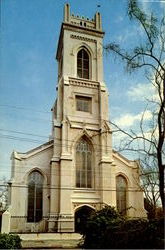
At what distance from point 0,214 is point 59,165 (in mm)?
4363

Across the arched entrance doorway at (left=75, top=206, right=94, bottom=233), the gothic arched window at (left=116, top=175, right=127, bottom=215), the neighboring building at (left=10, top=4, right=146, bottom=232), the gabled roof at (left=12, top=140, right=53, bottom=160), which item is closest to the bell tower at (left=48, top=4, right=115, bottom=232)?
the neighboring building at (left=10, top=4, right=146, bottom=232)

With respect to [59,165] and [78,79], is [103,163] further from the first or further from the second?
[78,79]

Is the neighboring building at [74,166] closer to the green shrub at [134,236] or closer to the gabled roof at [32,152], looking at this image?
the gabled roof at [32,152]

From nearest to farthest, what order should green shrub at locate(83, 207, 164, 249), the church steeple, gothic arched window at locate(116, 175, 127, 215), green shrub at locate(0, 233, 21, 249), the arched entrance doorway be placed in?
green shrub at locate(83, 207, 164, 249)
green shrub at locate(0, 233, 21, 249)
the arched entrance doorway
gothic arched window at locate(116, 175, 127, 215)
the church steeple

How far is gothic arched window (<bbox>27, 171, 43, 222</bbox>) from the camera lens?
18438mm

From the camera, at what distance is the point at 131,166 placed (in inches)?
839

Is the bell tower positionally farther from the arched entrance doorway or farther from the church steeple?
the arched entrance doorway

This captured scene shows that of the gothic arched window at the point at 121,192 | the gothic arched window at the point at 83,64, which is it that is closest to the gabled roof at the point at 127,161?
the gothic arched window at the point at 121,192

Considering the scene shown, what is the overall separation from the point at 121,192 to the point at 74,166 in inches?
150

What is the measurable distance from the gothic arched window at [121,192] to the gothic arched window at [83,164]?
7.09 ft

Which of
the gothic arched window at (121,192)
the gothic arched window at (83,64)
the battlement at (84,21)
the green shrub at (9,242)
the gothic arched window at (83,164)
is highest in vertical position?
the battlement at (84,21)

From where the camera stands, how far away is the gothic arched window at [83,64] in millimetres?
22383

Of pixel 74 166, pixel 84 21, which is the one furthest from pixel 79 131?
pixel 84 21

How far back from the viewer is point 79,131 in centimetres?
2006
